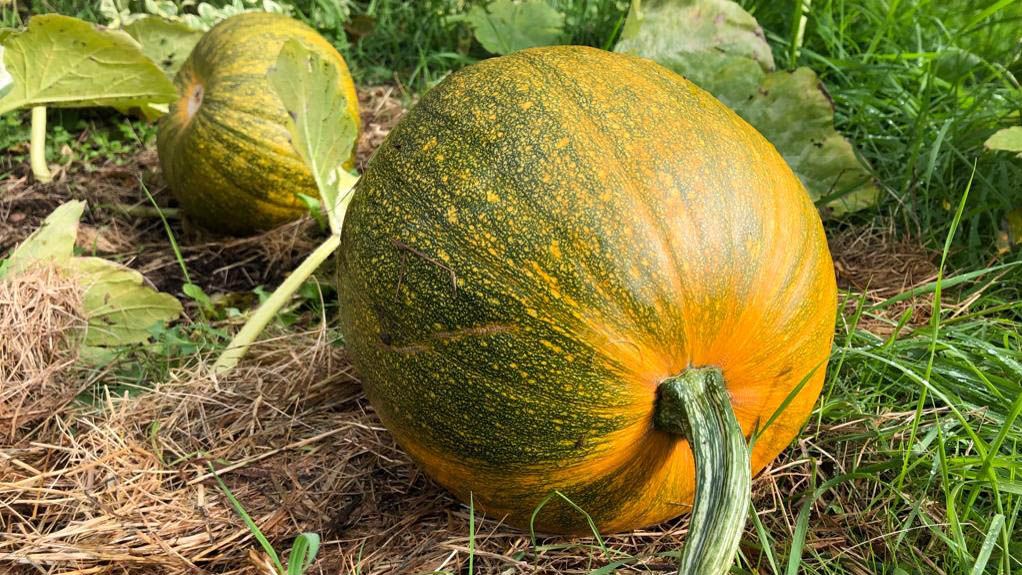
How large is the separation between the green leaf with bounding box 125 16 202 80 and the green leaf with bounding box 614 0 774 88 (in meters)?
2.23

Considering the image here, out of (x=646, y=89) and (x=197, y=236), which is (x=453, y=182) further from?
(x=197, y=236)

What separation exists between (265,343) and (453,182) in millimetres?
1329

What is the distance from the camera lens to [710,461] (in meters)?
1.55

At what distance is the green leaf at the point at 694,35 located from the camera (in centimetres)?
311

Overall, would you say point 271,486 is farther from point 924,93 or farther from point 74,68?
point 924,93

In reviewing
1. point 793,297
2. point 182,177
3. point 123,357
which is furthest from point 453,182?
point 182,177

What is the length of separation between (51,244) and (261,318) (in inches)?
31.7

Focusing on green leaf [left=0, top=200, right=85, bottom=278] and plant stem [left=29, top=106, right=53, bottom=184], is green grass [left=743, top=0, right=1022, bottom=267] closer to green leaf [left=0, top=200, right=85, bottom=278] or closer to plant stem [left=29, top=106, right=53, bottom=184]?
green leaf [left=0, top=200, right=85, bottom=278]

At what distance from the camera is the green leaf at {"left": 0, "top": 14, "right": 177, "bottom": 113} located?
2.96 meters

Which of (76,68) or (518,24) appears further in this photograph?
(518,24)

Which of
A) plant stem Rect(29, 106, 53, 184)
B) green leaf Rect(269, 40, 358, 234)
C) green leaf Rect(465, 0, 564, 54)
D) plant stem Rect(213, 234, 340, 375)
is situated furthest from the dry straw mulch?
green leaf Rect(465, 0, 564, 54)

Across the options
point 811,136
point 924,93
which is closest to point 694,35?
point 811,136

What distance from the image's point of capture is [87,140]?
428 centimetres

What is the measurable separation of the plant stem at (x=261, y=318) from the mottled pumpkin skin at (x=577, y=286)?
939 mm
